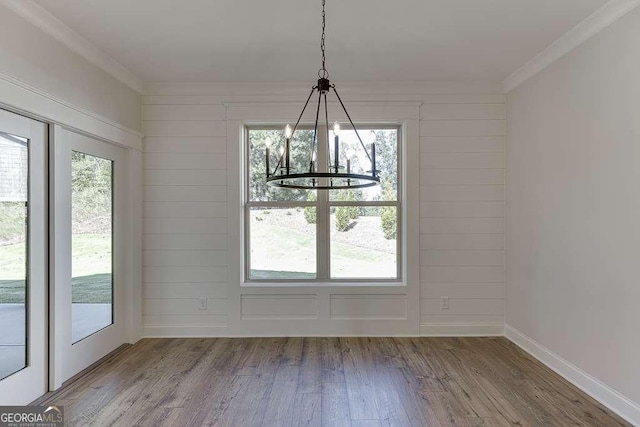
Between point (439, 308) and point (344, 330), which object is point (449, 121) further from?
point (344, 330)

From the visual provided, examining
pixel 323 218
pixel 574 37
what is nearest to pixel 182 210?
pixel 323 218

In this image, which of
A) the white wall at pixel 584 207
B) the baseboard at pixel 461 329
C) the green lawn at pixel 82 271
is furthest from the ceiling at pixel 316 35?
the baseboard at pixel 461 329

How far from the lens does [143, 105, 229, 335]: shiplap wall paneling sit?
366 centimetres

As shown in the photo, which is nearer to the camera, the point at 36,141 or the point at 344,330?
the point at 36,141

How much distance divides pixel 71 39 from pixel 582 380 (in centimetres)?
465

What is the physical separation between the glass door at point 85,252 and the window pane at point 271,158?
130 centimetres

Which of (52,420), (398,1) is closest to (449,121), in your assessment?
(398,1)

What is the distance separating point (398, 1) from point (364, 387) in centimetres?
273

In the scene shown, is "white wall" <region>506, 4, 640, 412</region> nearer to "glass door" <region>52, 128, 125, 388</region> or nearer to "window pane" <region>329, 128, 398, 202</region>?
"window pane" <region>329, 128, 398, 202</region>

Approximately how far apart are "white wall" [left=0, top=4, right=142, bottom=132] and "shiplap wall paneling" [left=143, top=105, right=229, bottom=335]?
38 centimetres

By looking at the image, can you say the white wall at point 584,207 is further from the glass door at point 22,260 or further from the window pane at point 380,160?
the glass door at point 22,260

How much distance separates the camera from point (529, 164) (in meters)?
3.24

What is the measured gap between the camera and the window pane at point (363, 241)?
385 cm

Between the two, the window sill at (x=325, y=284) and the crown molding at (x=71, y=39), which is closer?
the crown molding at (x=71, y=39)
